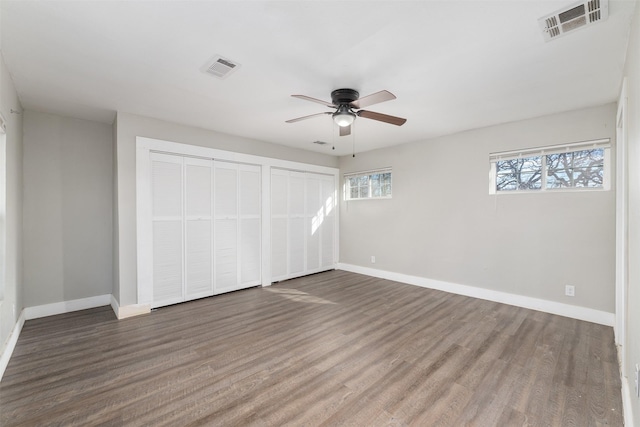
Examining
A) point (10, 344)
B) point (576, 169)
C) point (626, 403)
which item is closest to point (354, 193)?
point (576, 169)

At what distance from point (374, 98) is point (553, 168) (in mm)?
2872

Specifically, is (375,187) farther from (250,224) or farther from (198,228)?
(198,228)

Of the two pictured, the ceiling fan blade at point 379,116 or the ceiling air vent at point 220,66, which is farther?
the ceiling fan blade at point 379,116

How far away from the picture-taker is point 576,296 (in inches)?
135

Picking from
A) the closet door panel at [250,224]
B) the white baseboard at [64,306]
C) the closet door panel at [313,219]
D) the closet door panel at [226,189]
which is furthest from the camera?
the closet door panel at [313,219]

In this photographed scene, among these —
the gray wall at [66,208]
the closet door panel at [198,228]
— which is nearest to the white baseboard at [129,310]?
the closet door panel at [198,228]

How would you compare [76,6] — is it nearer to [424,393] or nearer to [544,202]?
[424,393]

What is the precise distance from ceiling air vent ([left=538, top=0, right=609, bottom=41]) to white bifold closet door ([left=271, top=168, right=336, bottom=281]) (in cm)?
412

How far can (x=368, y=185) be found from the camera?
231 inches

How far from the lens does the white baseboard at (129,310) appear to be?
3516 mm

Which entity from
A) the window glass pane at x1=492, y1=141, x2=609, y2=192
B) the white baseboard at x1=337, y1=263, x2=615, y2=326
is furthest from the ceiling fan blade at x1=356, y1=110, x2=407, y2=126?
the white baseboard at x1=337, y1=263, x2=615, y2=326

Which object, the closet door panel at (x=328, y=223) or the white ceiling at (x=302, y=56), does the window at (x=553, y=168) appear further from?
the closet door panel at (x=328, y=223)

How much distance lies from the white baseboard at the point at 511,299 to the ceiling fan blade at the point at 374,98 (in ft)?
11.0

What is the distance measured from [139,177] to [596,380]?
5.07m
